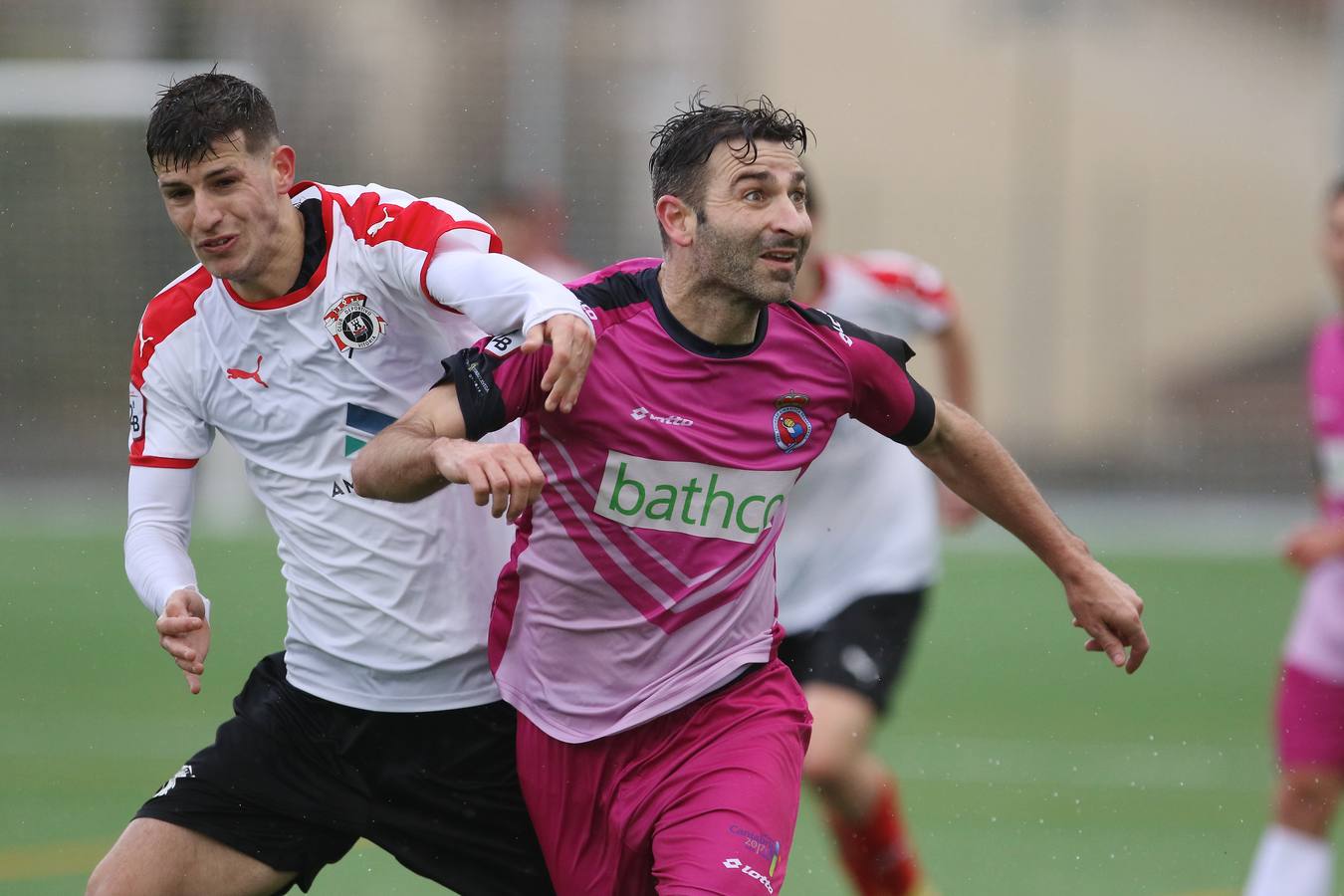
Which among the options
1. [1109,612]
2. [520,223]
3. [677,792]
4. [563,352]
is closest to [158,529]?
[563,352]

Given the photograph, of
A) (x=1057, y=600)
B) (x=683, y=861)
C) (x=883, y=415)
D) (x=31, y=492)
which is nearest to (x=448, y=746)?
(x=683, y=861)

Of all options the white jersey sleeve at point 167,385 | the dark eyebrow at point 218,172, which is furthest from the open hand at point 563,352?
the white jersey sleeve at point 167,385

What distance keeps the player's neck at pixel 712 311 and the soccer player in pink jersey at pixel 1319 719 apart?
7.54 feet

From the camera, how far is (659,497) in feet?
12.5

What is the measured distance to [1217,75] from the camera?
19.0 meters

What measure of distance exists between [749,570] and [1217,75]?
1652 cm

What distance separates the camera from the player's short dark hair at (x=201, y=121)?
3900 mm

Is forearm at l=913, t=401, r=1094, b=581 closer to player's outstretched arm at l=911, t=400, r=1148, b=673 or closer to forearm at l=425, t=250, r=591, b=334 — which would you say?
player's outstretched arm at l=911, t=400, r=1148, b=673

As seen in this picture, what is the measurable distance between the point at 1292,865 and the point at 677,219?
2.98m

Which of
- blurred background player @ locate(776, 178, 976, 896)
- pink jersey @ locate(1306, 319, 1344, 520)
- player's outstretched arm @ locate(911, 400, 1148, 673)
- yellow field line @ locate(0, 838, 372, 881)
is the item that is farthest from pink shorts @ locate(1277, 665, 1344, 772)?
yellow field line @ locate(0, 838, 372, 881)

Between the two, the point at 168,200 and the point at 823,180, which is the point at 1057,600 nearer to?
the point at 823,180

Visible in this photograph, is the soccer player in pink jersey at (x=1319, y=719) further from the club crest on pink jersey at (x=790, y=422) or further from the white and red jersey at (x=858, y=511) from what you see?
the club crest on pink jersey at (x=790, y=422)

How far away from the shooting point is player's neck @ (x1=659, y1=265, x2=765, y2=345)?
151 inches

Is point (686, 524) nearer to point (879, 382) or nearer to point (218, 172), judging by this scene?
point (879, 382)
